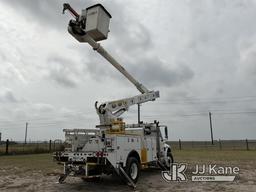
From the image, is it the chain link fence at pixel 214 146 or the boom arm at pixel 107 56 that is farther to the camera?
the chain link fence at pixel 214 146

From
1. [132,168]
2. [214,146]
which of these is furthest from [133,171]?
[214,146]

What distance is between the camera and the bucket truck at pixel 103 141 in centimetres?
976

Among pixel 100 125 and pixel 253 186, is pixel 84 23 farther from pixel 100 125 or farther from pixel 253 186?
pixel 253 186

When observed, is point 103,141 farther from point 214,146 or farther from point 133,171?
point 214,146

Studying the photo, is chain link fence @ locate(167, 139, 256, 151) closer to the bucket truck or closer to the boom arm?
the boom arm

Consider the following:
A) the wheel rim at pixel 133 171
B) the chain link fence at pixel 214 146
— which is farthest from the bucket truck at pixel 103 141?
the chain link fence at pixel 214 146

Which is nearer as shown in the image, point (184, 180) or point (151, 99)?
point (184, 180)

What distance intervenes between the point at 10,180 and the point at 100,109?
424 cm

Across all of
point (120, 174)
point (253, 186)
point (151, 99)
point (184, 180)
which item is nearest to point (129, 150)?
point (120, 174)

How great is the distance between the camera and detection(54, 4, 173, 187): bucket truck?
9758 mm

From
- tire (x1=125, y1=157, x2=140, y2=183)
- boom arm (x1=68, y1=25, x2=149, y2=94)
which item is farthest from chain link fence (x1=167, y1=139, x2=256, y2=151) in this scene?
tire (x1=125, y1=157, x2=140, y2=183)

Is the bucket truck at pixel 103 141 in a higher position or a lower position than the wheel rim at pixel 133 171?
higher

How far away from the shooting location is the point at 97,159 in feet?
31.3

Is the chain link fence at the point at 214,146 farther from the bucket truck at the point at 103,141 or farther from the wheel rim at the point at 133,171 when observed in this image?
the wheel rim at the point at 133,171
